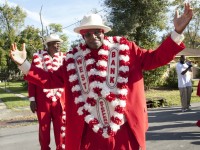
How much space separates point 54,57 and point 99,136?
2958mm

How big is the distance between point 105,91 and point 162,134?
5156 mm

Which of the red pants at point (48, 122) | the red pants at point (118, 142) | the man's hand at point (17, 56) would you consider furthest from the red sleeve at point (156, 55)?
the red pants at point (48, 122)

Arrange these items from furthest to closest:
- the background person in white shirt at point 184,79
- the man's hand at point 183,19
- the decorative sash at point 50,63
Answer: the background person in white shirt at point 184,79, the decorative sash at point 50,63, the man's hand at point 183,19

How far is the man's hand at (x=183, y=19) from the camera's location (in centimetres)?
345

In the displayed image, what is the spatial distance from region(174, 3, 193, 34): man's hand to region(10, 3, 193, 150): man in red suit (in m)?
0.26

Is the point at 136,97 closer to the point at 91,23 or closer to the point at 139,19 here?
the point at 91,23

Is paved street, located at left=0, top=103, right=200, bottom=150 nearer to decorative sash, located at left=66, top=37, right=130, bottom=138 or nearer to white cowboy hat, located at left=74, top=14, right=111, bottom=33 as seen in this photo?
decorative sash, located at left=66, top=37, right=130, bottom=138

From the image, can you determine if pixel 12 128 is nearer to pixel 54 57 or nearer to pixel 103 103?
pixel 54 57

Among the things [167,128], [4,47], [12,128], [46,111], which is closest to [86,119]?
[46,111]

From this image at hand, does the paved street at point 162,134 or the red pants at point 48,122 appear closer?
the red pants at point 48,122

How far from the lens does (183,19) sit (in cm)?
347

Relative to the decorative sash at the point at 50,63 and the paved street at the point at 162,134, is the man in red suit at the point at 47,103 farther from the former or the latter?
the paved street at the point at 162,134

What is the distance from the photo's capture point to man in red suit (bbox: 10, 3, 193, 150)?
12.5 feet

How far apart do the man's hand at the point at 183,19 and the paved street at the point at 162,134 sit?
4134mm
